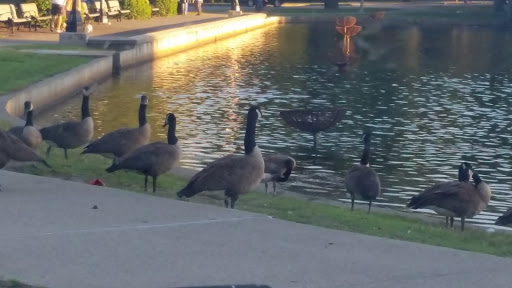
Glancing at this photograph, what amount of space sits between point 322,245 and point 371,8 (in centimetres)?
6791

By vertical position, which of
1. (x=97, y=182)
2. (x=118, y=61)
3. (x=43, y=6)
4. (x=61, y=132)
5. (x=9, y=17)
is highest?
(x=43, y=6)

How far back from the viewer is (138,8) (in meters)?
52.6

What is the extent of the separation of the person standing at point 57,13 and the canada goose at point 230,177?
94.3 feet

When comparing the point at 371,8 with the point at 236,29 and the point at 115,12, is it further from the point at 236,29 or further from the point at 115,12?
the point at 115,12

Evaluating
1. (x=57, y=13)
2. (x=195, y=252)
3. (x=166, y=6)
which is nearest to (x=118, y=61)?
(x=57, y=13)

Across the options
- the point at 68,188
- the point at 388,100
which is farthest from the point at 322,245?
the point at 388,100

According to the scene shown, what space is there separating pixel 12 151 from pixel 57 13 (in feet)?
98.2

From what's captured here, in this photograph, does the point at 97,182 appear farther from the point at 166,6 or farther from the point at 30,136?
the point at 166,6

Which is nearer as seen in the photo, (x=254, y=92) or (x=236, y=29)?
(x=254, y=92)

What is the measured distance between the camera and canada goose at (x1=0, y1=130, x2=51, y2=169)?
A: 38.9 feet

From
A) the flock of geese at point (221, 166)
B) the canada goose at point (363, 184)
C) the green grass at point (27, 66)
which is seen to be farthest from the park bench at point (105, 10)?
the canada goose at point (363, 184)

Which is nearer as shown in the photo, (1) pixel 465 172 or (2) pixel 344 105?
(1) pixel 465 172

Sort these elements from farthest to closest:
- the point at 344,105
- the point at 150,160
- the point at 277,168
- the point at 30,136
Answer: the point at 344,105
the point at 30,136
the point at 277,168
the point at 150,160

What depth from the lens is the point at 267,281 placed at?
321 inches
